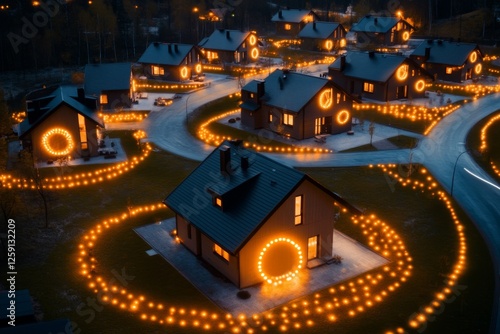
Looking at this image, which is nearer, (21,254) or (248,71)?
(21,254)

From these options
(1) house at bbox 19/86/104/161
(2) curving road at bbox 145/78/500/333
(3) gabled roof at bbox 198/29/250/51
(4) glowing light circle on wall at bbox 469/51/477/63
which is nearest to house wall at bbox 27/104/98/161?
(1) house at bbox 19/86/104/161

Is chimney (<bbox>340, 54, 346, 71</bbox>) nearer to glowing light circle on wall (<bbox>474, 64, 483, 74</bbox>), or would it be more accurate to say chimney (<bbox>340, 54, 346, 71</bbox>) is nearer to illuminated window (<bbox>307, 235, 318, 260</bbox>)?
glowing light circle on wall (<bbox>474, 64, 483, 74</bbox>)

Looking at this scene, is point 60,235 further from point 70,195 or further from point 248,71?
point 248,71

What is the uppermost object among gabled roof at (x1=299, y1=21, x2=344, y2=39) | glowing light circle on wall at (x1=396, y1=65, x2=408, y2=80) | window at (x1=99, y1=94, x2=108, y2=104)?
gabled roof at (x1=299, y1=21, x2=344, y2=39)

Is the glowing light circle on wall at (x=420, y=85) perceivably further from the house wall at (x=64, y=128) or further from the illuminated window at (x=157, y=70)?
the house wall at (x=64, y=128)

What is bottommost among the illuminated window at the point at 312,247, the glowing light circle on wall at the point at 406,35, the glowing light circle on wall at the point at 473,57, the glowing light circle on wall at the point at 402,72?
the illuminated window at the point at 312,247

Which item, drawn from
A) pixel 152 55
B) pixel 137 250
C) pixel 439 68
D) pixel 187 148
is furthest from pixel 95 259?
pixel 439 68

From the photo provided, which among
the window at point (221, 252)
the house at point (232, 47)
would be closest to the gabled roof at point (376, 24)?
the house at point (232, 47)
